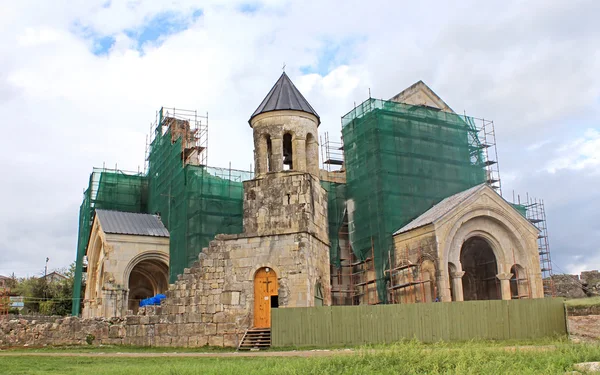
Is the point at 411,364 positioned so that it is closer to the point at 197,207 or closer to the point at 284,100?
the point at 284,100

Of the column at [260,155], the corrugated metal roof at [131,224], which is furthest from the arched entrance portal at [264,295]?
the corrugated metal roof at [131,224]

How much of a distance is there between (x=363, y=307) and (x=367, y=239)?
8.36 meters

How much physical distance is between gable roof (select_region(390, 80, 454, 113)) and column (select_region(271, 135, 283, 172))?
969cm

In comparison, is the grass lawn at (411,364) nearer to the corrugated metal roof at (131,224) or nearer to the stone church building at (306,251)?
the stone church building at (306,251)

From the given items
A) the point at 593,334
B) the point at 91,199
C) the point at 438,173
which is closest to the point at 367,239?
the point at 438,173

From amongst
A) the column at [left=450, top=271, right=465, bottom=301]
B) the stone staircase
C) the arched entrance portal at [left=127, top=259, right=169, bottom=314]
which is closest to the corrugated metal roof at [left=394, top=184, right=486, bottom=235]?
the column at [left=450, top=271, right=465, bottom=301]

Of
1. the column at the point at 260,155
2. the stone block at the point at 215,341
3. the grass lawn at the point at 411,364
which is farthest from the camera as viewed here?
the column at the point at 260,155

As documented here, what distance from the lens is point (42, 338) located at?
21047 mm

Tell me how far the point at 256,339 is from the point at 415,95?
54.7ft

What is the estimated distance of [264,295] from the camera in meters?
21.3

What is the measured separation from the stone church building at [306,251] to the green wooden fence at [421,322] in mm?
1676

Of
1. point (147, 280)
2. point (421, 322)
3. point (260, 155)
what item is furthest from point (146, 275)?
point (421, 322)

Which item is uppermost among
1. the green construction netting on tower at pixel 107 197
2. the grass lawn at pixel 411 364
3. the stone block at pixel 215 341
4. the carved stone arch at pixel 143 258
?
the green construction netting on tower at pixel 107 197

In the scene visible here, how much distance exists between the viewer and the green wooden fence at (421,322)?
714 inches
